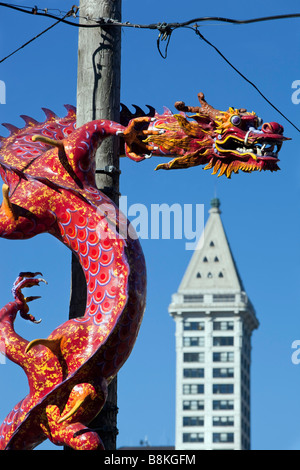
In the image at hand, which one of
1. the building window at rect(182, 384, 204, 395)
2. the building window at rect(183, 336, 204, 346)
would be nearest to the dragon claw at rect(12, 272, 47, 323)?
the building window at rect(182, 384, 204, 395)

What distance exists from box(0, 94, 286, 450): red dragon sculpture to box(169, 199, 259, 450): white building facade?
4974 inches

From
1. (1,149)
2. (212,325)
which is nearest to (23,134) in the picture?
(1,149)

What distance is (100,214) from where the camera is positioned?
1068 centimetres

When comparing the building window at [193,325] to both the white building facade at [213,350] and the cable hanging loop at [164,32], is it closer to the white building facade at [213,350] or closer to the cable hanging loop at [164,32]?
the white building facade at [213,350]

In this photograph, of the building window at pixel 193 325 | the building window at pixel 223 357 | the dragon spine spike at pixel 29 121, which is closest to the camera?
the dragon spine spike at pixel 29 121

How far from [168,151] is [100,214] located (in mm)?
956

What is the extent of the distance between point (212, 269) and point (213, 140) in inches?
5847

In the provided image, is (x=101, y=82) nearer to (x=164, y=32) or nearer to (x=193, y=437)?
(x=164, y=32)

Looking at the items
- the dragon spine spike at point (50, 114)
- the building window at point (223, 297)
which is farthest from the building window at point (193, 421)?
the dragon spine spike at point (50, 114)

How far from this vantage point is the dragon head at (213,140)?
10.8m

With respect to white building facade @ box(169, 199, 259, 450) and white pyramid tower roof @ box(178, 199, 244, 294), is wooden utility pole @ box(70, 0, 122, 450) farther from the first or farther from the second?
white pyramid tower roof @ box(178, 199, 244, 294)

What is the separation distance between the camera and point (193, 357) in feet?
484

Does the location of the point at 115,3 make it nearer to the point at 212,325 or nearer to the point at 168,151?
the point at 168,151

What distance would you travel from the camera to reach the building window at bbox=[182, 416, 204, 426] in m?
142
